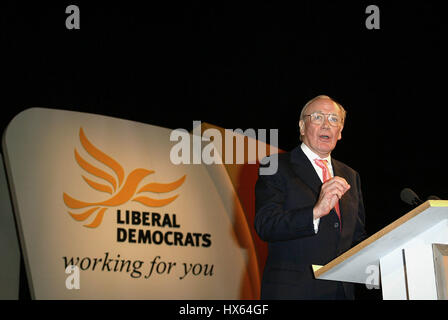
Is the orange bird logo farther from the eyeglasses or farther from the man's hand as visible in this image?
the man's hand

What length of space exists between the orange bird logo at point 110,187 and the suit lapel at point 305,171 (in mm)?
1957

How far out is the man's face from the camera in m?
2.41

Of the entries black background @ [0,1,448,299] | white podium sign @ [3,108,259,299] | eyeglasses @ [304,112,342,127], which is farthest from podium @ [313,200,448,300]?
black background @ [0,1,448,299]

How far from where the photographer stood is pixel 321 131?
95.4 inches

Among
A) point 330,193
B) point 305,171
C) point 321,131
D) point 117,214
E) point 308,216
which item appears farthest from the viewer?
point 117,214

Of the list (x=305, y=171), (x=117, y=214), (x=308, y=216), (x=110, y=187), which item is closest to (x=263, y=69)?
(x=110, y=187)

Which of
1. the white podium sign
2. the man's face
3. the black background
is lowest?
the white podium sign

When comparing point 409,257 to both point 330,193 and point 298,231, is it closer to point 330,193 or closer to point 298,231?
point 330,193

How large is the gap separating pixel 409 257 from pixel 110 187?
109 inches

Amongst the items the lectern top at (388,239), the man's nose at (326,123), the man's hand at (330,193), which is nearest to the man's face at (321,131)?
the man's nose at (326,123)

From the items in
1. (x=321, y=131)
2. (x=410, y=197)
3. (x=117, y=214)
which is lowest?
(x=117, y=214)

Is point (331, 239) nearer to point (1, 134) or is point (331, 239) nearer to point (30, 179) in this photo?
point (30, 179)

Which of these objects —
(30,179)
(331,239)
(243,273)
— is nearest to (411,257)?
(331,239)

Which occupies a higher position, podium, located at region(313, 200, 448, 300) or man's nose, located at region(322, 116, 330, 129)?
man's nose, located at region(322, 116, 330, 129)
